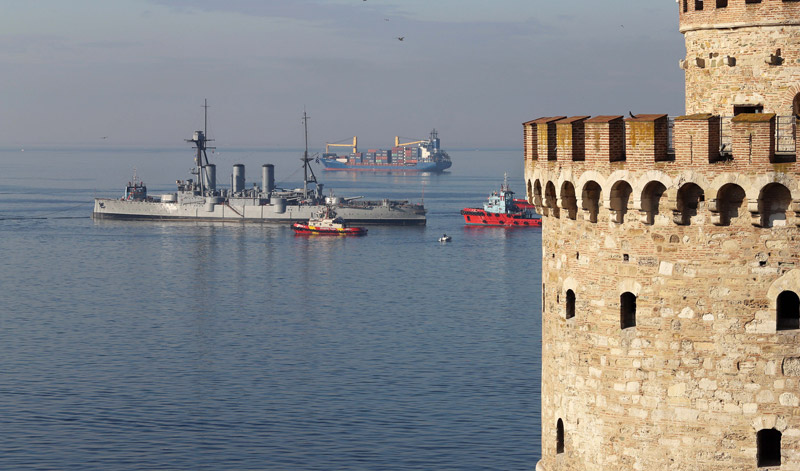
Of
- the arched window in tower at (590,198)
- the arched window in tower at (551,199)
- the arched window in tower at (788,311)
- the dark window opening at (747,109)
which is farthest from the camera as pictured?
the arched window in tower at (551,199)

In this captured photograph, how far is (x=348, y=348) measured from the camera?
9925cm

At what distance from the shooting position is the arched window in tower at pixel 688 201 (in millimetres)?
18344

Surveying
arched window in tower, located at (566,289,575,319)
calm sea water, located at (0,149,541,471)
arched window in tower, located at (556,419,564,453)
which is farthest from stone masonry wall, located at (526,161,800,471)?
calm sea water, located at (0,149,541,471)

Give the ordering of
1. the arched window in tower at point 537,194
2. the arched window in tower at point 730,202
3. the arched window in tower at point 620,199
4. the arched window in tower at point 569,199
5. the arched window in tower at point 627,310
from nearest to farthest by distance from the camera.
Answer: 1. the arched window in tower at point 730,202
2. the arched window in tower at point 620,199
3. the arched window in tower at point 627,310
4. the arched window in tower at point 569,199
5. the arched window in tower at point 537,194

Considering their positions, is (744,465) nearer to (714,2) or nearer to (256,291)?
(714,2)

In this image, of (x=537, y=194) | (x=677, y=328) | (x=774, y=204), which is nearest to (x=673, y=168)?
(x=774, y=204)

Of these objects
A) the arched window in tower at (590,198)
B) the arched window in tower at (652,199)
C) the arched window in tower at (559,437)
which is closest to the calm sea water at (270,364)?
the arched window in tower at (559,437)

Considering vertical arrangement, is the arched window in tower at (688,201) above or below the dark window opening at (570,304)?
above

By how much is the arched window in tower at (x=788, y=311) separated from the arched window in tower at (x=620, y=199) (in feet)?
8.83

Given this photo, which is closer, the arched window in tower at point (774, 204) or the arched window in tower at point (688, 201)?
the arched window in tower at point (774, 204)

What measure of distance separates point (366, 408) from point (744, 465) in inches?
2330

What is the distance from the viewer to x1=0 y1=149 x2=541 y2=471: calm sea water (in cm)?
6800

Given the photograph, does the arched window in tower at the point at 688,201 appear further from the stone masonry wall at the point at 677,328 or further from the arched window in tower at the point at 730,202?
the arched window in tower at the point at 730,202

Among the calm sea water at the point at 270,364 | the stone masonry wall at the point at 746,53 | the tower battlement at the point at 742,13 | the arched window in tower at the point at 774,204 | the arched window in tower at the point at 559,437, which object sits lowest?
the calm sea water at the point at 270,364
